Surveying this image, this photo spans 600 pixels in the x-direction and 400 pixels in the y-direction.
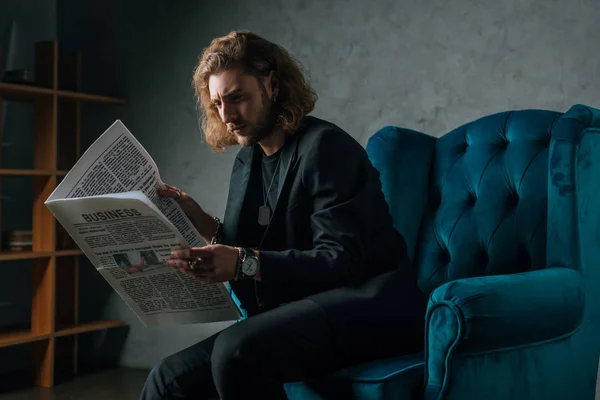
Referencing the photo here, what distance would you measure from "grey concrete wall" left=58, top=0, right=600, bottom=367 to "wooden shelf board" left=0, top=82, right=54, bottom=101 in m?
0.42

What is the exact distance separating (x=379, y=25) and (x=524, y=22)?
1.74 ft

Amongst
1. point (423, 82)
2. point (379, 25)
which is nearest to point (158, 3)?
point (379, 25)

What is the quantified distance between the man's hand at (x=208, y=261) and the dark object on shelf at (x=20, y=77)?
187 cm

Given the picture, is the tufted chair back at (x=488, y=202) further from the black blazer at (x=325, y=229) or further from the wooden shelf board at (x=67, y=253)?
the wooden shelf board at (x=67, y=253)

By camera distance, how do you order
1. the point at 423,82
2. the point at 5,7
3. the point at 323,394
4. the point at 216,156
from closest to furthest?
the point at 323,394 → the point at 423,82 → the point at 216,156 → the point at 5,7

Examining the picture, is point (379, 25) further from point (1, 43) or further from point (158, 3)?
point (1, 43)

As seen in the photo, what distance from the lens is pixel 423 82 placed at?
264 cm

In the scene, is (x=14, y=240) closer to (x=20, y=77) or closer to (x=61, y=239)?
(x=61, y=239)

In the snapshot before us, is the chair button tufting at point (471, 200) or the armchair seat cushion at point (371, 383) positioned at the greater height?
the chair button tufting at point (471, 200)

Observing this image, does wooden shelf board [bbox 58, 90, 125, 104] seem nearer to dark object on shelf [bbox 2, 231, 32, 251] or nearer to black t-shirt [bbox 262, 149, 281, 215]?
dark object on shelf [bbox 2, 231, 32, 251]

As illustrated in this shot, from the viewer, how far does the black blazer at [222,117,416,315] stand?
1.57 meters

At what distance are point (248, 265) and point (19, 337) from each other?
1.84 metres

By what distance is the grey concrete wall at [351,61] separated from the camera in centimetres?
240

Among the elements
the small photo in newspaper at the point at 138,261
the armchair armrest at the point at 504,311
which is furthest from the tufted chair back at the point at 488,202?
the small photo in newspaper at the point at 138,261
